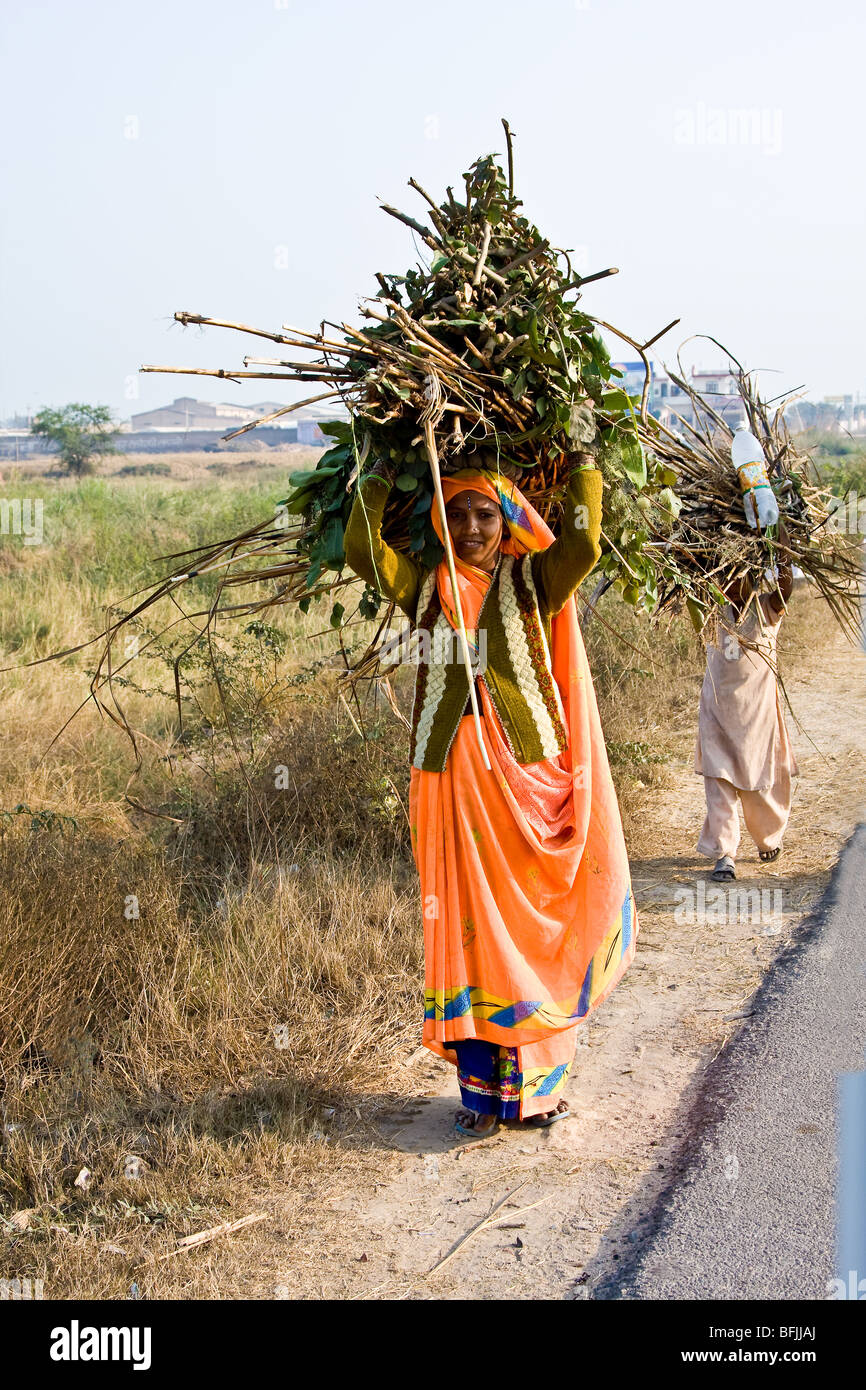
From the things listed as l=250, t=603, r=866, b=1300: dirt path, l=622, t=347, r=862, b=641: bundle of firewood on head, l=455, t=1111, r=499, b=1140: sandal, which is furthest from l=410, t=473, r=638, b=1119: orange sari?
l=622, t=347, r=862, b=641: bundle of firewood on head

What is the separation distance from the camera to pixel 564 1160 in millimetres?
3793

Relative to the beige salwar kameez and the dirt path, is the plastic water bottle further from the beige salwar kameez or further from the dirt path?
the dirt path

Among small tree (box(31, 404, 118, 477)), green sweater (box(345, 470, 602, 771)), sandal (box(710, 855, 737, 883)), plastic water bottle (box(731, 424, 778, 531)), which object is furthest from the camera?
small tree (box(31, 404, 118, 477))

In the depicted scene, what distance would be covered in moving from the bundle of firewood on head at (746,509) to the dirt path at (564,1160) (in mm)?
1554

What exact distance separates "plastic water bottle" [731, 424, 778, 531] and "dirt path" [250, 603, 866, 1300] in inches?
73.9

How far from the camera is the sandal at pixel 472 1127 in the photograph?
396cm

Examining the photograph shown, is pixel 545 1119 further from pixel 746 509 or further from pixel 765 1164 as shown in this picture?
pixel 746 509

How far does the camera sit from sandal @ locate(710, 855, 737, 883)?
251 inches


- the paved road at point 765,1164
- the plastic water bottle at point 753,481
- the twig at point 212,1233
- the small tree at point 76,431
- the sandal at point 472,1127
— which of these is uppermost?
the small tree at point 76,431

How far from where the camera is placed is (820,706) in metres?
10.4

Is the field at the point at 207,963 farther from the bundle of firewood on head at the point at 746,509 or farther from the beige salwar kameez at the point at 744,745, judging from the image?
the bundle of firewood on head at the point at 746,509

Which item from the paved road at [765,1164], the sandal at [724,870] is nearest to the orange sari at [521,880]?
the paved road at [765,1164]

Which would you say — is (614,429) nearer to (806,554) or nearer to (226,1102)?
(226,1102)

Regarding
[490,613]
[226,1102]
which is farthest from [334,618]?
[226,1102]
